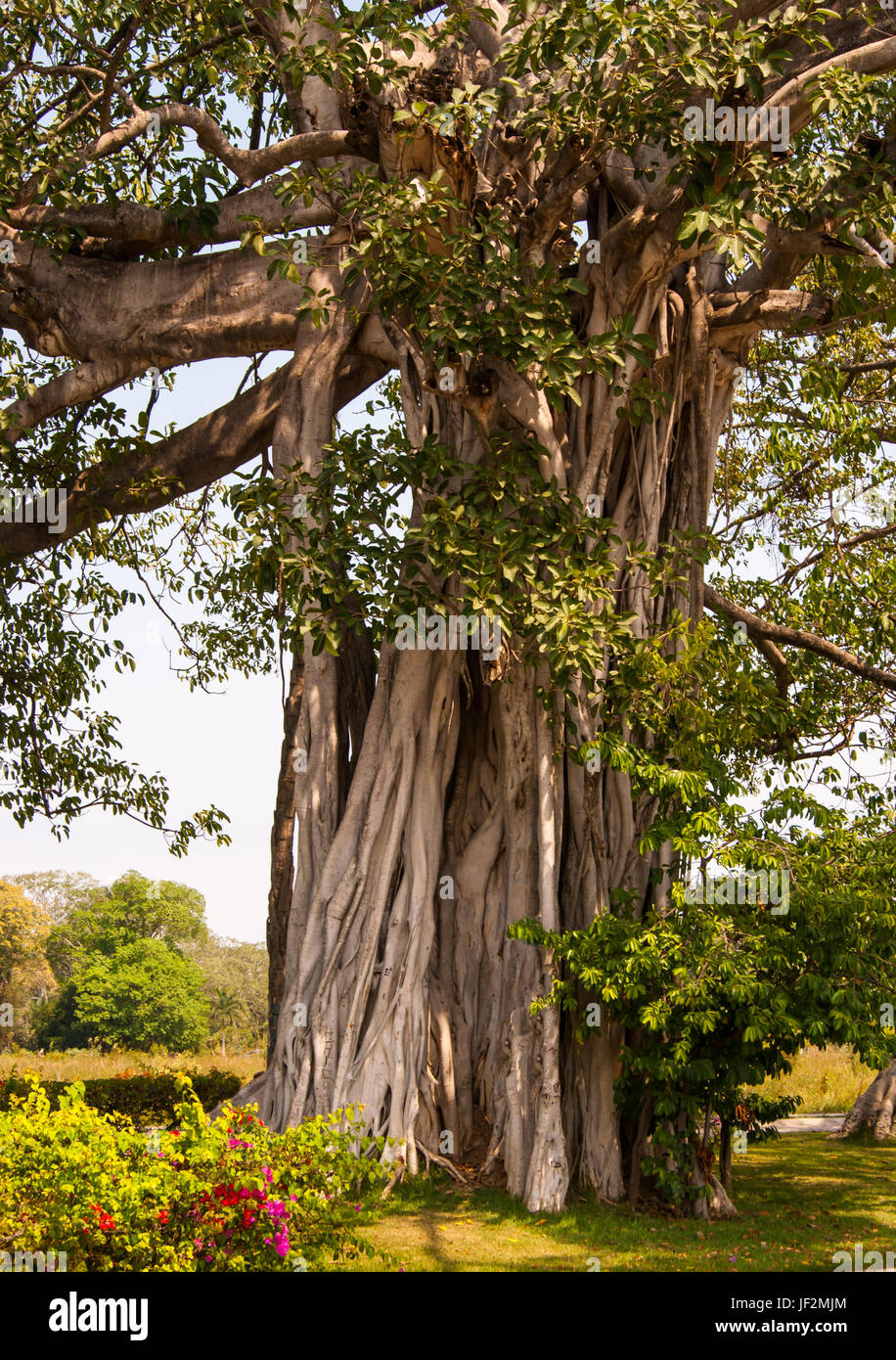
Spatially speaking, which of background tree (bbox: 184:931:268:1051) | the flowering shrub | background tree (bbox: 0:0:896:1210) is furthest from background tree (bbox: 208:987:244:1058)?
the flowering shrub

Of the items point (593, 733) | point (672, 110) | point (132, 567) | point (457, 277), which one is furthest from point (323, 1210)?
point (132, 567)

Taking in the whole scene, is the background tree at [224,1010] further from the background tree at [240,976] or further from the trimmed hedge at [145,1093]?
the trimmed hedge at [145,1093]

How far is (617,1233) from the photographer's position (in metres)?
5.70

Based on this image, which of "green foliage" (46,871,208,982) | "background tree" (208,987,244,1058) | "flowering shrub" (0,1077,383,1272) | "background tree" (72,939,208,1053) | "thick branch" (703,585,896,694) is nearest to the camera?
"flowering shrub" (0,1077,383,1272)

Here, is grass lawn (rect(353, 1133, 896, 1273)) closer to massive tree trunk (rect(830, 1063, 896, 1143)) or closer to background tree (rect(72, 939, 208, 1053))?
massive tree trunk (rect(830, 1063, 896, 1143))

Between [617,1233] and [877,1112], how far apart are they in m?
5.20

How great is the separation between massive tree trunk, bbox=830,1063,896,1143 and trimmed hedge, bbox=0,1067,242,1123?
5.28 m

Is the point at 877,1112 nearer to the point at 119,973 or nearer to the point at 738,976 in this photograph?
the point at 738,976

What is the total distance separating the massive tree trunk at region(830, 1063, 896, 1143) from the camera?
392 inches

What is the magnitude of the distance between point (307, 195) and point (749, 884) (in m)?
3.96

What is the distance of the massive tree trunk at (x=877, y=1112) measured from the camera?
9969 millimetres

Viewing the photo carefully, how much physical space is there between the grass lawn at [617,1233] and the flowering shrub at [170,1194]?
0.52 m

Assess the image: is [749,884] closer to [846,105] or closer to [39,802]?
[846,105]

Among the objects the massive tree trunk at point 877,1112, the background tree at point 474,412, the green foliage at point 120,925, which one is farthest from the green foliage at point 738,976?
the green foliage at point 120,925
